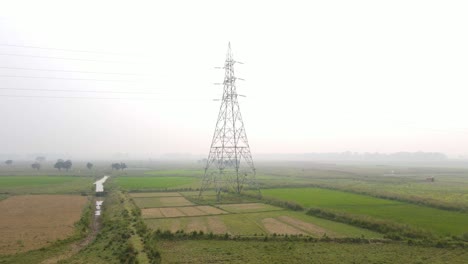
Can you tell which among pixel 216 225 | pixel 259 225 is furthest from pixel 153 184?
pixel 259 225

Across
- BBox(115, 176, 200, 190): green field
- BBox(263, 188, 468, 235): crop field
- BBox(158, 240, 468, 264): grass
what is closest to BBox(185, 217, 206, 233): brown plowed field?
BBox(158, 240, 468, 264): grass

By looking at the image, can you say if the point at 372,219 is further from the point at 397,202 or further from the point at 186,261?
the point at 186,261

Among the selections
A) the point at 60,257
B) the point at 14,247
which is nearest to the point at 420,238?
the point at 60,257

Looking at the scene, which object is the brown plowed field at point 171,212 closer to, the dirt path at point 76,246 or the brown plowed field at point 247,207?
the brown plowed field at point 247,207

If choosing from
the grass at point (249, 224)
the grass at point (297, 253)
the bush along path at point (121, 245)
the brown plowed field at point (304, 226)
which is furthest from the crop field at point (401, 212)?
the bush along path at point (121, 245)

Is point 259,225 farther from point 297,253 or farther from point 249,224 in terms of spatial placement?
point 297,253

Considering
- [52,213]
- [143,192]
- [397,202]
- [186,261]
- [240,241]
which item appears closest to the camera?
[186,261]

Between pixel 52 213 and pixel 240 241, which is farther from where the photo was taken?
pixel 52 213
